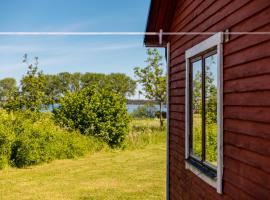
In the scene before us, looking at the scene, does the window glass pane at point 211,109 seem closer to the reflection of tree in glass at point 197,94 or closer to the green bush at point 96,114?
the reflection of tree in glass at point 197,94

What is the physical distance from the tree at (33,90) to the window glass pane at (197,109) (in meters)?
15.1

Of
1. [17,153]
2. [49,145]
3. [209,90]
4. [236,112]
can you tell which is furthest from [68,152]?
[236,112]

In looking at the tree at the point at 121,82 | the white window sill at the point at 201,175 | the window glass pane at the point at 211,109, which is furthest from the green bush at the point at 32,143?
the tree at the point at 121,82

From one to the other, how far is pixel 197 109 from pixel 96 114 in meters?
13.0

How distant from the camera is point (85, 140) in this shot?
675 inches

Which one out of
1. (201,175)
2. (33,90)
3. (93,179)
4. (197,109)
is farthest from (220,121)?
(33,90)

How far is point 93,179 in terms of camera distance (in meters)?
12.4

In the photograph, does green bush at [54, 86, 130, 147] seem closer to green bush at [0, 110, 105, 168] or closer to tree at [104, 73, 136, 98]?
green bush at [0, 110, 105, 168]

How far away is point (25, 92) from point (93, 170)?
8.86m

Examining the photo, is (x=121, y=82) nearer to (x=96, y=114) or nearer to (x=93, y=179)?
(x=96, y=114)

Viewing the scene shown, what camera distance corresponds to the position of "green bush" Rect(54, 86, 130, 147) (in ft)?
59.8

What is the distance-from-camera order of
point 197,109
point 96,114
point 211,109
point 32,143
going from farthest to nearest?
point 96,114 < point 32,143 < point 197,109 < point 211,109

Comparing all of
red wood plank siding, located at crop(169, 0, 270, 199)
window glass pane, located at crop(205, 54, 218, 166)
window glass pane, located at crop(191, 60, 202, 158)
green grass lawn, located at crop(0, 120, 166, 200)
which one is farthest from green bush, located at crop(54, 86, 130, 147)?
window glass pane, located at crop(205, 54, 218, 166)

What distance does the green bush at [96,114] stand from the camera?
18.2m
